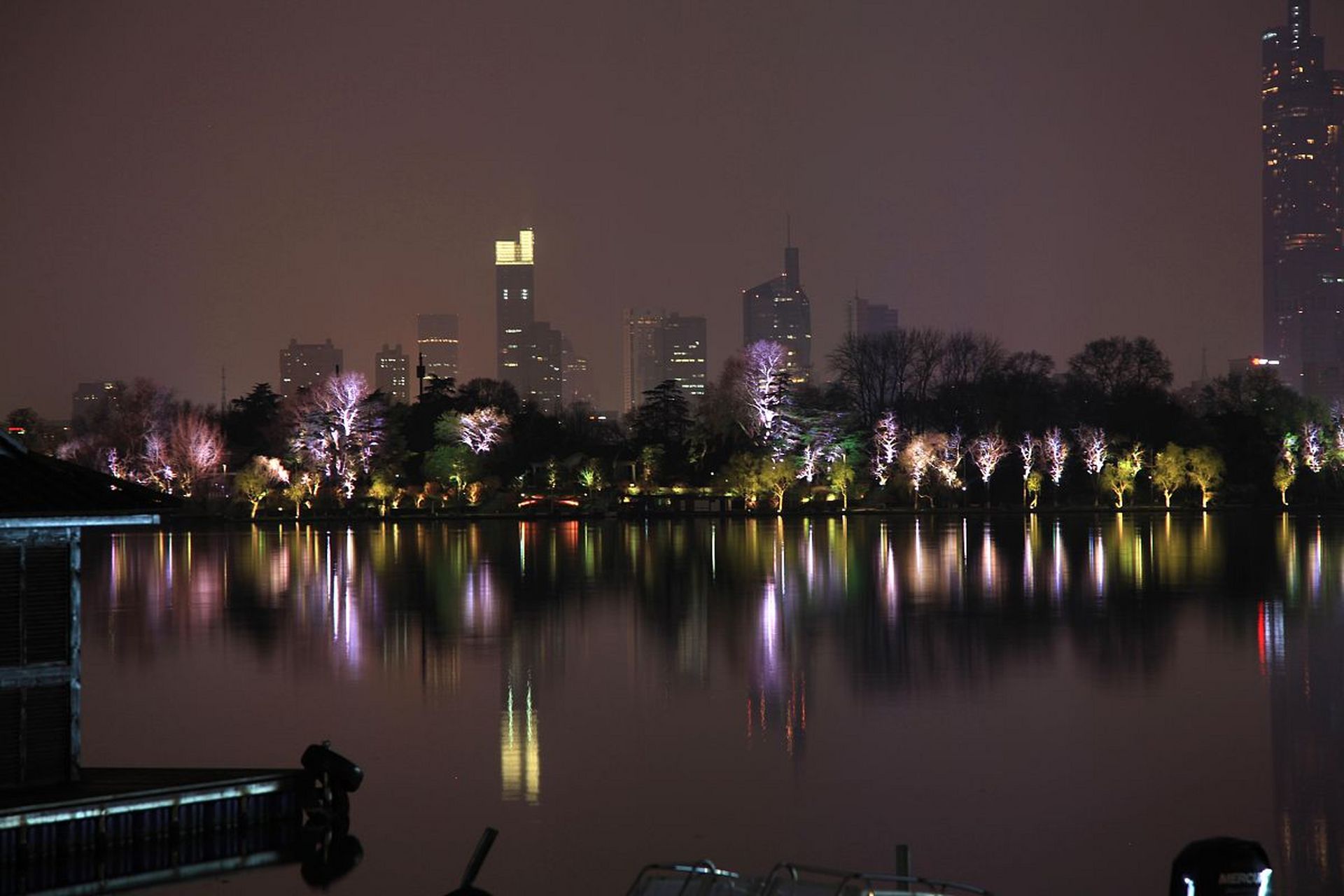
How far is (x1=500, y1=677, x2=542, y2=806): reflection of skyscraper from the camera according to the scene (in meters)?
15.5

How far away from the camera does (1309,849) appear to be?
12.9 meters

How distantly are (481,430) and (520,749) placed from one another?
63404 mm

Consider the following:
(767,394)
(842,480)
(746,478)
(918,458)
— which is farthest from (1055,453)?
(746,478)

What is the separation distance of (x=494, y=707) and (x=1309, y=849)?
10328mm

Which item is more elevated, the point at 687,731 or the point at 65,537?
the point at 65,537

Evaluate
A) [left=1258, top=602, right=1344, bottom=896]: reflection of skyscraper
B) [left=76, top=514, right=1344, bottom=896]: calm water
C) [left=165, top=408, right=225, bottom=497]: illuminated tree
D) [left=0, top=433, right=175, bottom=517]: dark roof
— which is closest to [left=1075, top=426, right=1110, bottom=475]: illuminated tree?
[left=76, top=514, right=1344, bottom=896]: calm water

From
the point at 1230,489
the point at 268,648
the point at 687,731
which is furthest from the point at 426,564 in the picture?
the point at 1230,489

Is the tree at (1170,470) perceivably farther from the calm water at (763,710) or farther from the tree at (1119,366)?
the calm water at (763,710)

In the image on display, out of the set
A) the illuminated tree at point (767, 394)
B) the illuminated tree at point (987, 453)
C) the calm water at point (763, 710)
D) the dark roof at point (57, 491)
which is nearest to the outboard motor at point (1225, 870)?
the calm water at point (763, 710)

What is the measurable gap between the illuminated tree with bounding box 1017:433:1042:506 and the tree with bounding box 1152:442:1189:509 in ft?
19.7

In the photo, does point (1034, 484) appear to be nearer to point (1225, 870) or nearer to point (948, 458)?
point (948, 458)

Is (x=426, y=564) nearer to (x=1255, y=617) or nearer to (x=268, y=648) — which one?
(x=268, y=648)

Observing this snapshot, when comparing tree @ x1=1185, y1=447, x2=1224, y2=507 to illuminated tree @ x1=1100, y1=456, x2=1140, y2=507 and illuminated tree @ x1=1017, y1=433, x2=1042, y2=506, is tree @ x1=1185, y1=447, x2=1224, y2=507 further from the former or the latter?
illuminated tree @ x1=1017, y1=433, x2=1042, y2=506

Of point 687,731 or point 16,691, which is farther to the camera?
point 687,731
